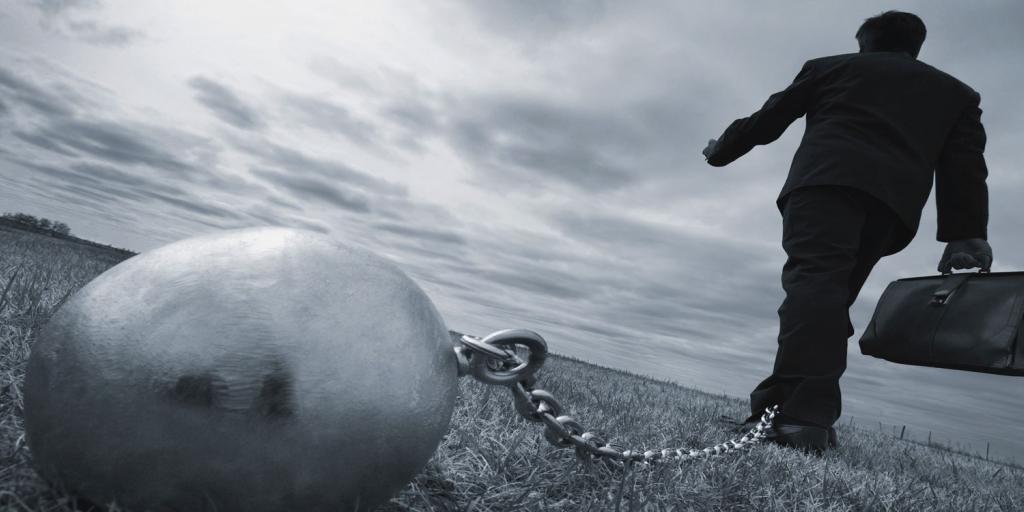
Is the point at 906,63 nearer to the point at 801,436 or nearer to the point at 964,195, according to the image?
the point at 964,195

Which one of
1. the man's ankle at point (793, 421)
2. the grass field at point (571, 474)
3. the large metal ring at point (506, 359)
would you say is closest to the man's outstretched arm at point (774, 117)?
the man's ankle at point (793, 421)

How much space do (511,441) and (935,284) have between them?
3259 millimetres

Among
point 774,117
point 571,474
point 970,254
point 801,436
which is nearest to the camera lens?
point 571,474

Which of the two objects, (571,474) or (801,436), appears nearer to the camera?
(571,474)

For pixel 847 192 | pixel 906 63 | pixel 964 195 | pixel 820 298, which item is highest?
pixel 906 63

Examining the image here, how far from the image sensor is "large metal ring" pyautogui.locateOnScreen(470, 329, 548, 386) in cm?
165

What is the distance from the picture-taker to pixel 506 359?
1.68m

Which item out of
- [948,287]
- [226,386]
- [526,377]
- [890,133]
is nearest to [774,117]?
[890,133]

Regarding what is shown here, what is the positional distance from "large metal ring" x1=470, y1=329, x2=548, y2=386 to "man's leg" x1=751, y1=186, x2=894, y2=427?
2.84 meters

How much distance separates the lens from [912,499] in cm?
301

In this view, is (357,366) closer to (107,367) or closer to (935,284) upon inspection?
(107,367)

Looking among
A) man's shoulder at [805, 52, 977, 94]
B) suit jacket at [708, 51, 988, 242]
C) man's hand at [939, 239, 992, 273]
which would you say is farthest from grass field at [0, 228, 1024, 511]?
man's shoulder at [805, 52, 977, 94]

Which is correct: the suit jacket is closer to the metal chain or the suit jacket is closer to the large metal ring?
the metal chain

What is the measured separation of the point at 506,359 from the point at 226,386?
27.8 inches
